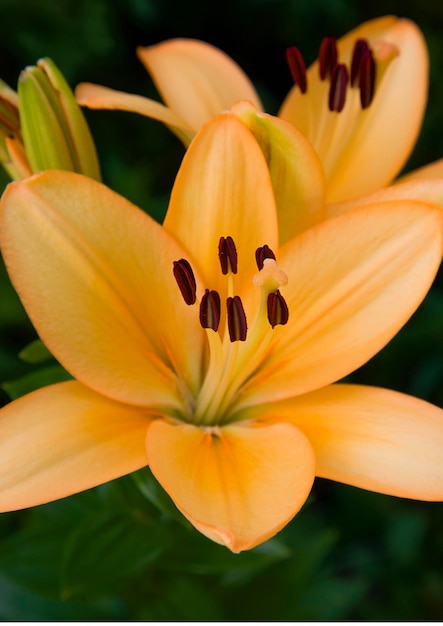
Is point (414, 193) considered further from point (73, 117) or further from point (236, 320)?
point (73, 117)

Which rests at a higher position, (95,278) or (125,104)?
(125,104)

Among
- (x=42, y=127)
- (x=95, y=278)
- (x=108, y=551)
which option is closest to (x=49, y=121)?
(x=42, y=127)

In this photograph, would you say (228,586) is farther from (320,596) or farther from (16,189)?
(16,189)

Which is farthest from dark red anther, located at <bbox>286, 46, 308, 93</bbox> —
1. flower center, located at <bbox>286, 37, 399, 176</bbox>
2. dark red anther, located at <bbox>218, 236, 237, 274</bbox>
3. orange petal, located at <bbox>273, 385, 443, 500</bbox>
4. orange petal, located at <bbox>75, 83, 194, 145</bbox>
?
orange petal, located at <bbox>273, 385, 443, 500</bbox>

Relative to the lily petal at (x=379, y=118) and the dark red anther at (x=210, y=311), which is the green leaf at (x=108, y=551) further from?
the lily petal at (x=379, y=118)

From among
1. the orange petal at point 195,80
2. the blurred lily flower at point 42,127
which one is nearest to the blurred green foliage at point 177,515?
the blurred lily flower at point 42,127

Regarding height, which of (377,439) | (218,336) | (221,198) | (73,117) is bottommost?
(377,439)
